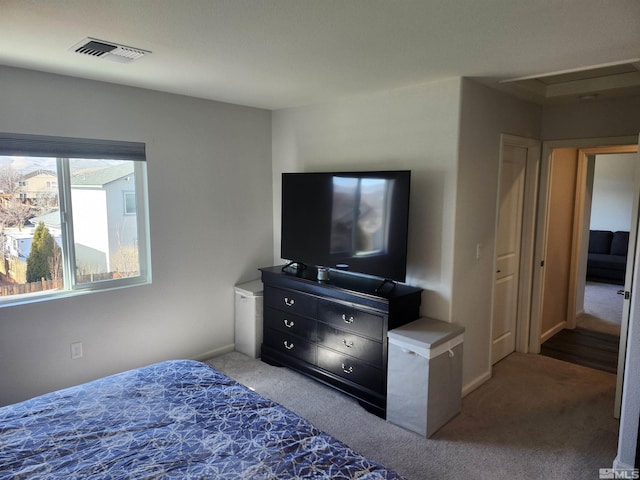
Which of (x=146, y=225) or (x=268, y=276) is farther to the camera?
(x=268, y=276)

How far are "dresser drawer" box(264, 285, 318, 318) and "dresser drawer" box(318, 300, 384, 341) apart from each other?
10 cm

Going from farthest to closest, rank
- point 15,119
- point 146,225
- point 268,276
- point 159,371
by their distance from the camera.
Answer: point 268,276 < point 146,225 < point 15,119 < point 159,371

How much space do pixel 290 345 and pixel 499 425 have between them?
5.74 ft

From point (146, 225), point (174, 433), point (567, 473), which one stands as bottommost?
point (567, 473)

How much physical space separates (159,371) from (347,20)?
211 centimetres

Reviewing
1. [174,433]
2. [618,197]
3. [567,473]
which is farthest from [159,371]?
[618,197]

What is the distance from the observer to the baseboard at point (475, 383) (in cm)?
336

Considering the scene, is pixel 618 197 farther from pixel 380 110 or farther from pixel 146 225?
pixel 146 225

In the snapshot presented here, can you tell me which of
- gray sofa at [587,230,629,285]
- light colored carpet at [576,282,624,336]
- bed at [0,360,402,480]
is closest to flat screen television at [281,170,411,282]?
bed at [0,360,402,480]

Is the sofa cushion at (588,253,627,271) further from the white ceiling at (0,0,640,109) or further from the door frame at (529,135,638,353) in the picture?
the white ceiling at (0,0,640,109)

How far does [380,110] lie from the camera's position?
344 cm

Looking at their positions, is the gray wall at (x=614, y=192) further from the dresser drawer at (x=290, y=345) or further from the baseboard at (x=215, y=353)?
the baseboard at (x=215, y=353)

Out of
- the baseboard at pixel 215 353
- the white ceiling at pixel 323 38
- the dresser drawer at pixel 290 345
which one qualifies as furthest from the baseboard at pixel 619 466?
the baseboard at pixel 215 353

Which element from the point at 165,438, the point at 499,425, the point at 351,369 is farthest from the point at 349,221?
the point at 165,438
